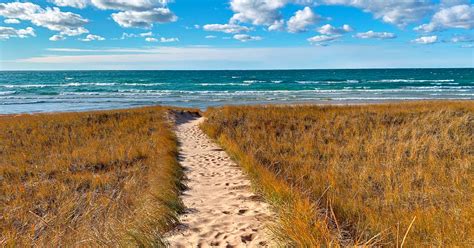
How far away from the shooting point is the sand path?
4934 mm

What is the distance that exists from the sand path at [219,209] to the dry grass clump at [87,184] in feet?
1.08

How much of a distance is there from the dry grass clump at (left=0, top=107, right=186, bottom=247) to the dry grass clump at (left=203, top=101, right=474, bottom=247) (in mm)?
1977

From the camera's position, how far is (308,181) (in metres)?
7.38

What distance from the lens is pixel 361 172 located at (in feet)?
28.0

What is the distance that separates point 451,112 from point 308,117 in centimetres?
691

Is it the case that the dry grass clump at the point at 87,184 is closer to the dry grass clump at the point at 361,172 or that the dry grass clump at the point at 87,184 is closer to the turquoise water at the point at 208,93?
the dry grass clump at the point at 361,172

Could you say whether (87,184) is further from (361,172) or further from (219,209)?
(361,172)

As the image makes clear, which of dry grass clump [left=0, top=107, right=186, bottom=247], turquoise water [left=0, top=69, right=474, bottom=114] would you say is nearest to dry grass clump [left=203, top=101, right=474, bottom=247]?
dry grass clump [left=0, top=107, right=186, bottom=247]

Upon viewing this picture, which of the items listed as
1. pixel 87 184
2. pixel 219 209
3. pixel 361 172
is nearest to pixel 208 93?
pixel 87 184

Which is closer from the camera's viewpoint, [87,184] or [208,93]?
[87,184]

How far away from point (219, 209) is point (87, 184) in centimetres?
428

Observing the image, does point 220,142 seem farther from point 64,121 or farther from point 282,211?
point 64,121

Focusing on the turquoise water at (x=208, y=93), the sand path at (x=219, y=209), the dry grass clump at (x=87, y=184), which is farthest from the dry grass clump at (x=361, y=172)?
the turquoise water at (x=208, y=93)

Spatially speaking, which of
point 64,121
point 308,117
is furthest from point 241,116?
point 64,121
